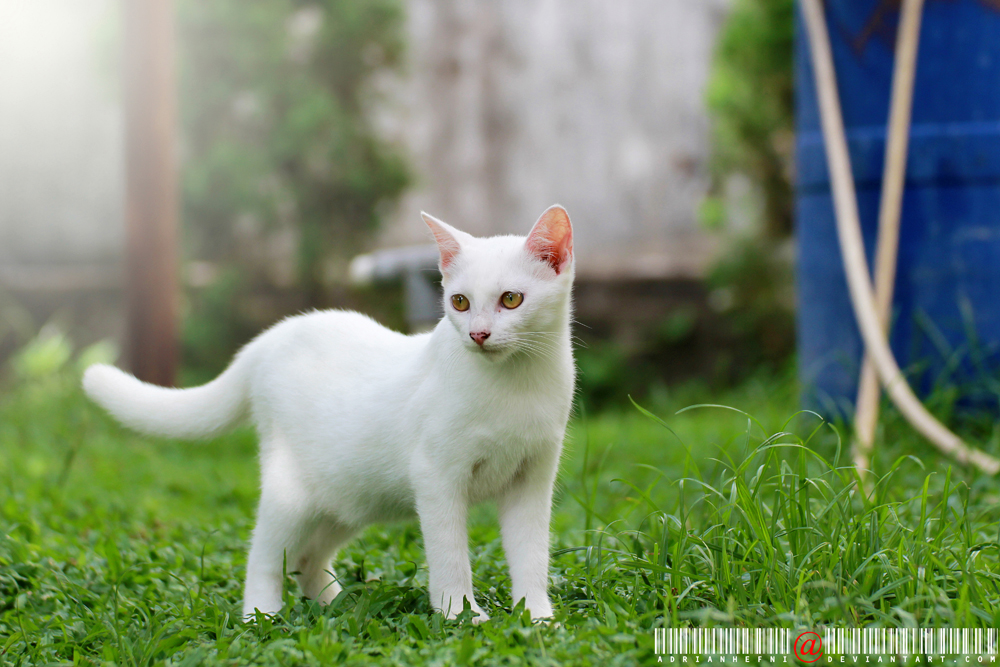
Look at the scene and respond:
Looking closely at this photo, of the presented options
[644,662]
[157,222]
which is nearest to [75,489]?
[157,222]

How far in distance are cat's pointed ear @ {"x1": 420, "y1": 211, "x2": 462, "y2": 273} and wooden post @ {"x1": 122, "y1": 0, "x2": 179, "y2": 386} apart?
3.30 metres

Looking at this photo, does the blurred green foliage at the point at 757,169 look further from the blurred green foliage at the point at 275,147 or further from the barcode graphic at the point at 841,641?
the barcode graphic at the point at 841,641

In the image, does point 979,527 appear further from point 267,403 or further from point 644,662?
point 267,403

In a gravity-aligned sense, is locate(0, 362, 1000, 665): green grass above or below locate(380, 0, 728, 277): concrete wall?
below

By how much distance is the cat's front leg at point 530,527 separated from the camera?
1.81 meters

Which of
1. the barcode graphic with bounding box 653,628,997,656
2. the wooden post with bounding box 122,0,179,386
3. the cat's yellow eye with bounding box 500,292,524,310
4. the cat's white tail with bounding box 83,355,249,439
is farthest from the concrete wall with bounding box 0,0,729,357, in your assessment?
the barcode graphic with bounding box 653,628,997,656

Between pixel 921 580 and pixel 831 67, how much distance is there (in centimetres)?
241

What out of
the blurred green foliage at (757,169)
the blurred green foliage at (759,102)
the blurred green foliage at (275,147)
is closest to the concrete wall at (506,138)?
the blurred green foliage at (275,147)

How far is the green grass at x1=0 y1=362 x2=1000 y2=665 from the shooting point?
A: 1594mm

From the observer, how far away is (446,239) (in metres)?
1.84

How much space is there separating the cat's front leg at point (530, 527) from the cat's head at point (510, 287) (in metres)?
0.28

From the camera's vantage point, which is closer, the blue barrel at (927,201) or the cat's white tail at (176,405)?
the cat's white tail at (176,405)

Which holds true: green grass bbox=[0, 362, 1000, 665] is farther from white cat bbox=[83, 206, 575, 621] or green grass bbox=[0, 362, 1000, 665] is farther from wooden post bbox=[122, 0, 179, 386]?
wooden post bbox=[122, 0, 179, 386]

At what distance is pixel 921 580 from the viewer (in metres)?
1.67
